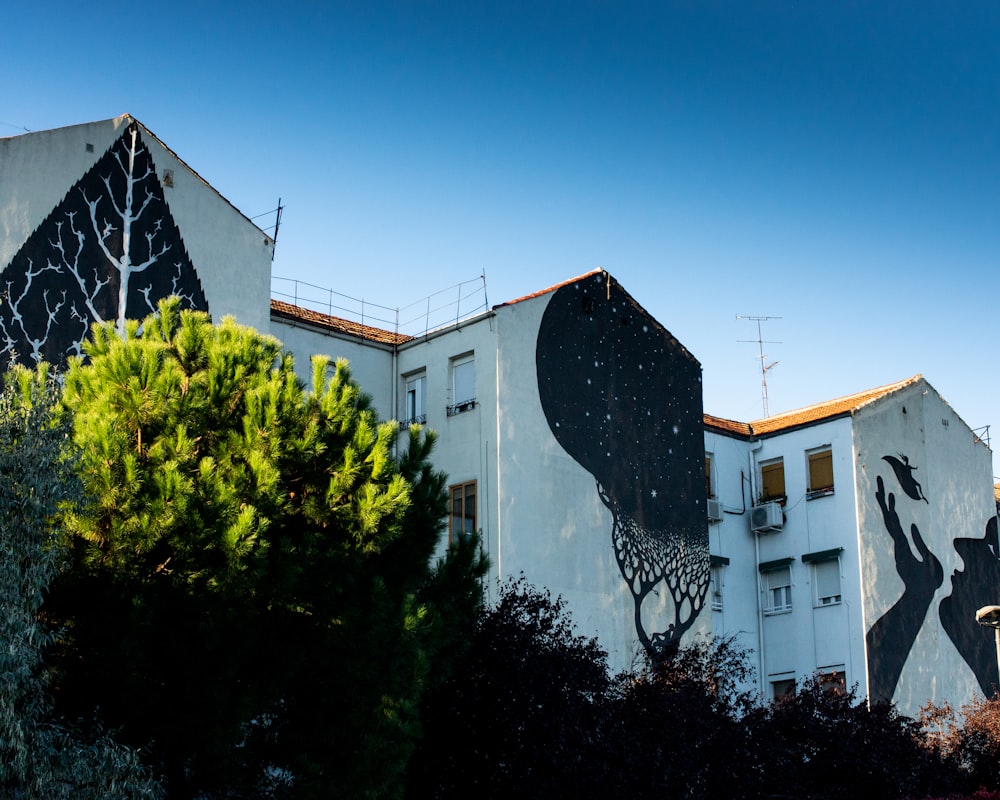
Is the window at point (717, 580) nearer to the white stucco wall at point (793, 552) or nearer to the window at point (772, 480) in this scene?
the white stucco wall at point (793, 552)

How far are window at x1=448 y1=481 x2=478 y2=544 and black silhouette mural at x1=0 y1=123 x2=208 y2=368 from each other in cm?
663

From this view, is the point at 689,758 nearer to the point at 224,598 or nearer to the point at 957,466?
the point at 224,598

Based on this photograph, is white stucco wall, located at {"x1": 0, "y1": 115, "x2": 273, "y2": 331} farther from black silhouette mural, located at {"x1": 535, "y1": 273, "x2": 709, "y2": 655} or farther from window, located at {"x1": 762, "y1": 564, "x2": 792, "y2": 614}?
window, located at {"x1": 762, "y1": 564, "x2": 792, "y2": 614}

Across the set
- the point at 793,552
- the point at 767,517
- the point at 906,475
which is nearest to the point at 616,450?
the point at 767,517

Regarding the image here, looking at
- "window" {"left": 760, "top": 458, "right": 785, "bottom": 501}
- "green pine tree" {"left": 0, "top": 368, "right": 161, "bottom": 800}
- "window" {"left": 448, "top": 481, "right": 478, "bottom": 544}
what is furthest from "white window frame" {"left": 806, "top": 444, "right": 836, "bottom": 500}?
"green pine tree" {"left": 0, "top": 368, "right": 161, "bottom": 800}

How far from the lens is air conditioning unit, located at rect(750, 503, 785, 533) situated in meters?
36.0

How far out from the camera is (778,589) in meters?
36.2

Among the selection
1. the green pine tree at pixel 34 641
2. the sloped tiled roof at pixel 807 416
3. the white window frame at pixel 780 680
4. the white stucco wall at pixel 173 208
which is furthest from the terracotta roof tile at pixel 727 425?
the green pine tree at pixel 34 641

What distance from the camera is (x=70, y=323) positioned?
22578mm

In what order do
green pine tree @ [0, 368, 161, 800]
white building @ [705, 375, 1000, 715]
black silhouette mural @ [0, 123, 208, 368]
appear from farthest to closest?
white building @ [705, 375, 1000, 715]
black silhouette mural @ [0, 123, 208, 368]
green pine tree @ [0, 368, 161, 800]

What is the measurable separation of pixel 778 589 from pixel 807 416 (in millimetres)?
4967

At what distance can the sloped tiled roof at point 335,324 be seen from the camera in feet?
92.9

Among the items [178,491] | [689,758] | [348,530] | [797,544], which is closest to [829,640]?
[797,544]

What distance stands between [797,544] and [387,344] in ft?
42.2
